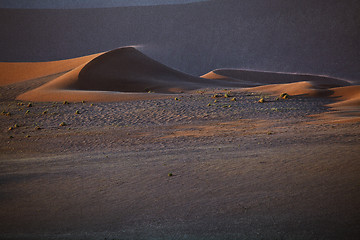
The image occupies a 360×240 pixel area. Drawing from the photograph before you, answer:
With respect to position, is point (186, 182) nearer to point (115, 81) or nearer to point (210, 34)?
point (115, 81)

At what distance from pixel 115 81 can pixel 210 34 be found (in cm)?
3091

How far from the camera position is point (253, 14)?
53.8 m

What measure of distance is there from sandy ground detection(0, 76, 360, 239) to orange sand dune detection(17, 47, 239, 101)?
29.2ft

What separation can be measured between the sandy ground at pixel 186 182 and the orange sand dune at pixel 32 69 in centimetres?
2247

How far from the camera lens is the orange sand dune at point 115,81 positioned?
2088 centimetres

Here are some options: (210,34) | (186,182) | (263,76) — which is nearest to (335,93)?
(186,182)

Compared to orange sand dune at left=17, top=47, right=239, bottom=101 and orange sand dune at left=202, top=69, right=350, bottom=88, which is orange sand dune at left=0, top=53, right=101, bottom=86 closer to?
orange sand dune at left=17, top=47, right=239, bottom=101

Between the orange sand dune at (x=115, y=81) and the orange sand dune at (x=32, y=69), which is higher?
the orange sand dune at (x=32, y=69)

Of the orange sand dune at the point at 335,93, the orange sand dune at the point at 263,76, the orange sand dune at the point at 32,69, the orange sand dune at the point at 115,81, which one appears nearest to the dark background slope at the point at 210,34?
the orange sand dune at the point at 263,76

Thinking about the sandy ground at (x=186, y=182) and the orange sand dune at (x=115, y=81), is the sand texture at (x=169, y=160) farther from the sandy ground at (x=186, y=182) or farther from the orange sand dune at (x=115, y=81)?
the orange sand dune at (x=115, y=81)

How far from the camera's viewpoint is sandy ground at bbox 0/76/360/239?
14.1ft

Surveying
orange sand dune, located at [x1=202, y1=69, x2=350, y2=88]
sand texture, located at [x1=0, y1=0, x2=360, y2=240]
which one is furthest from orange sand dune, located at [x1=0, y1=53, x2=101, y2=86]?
orange sand dune, located at [x1=202, y1=69, x2=350, y2=88]

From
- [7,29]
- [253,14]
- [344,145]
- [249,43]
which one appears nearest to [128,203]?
[344,145]

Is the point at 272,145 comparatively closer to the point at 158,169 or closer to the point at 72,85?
the point at 158,169
